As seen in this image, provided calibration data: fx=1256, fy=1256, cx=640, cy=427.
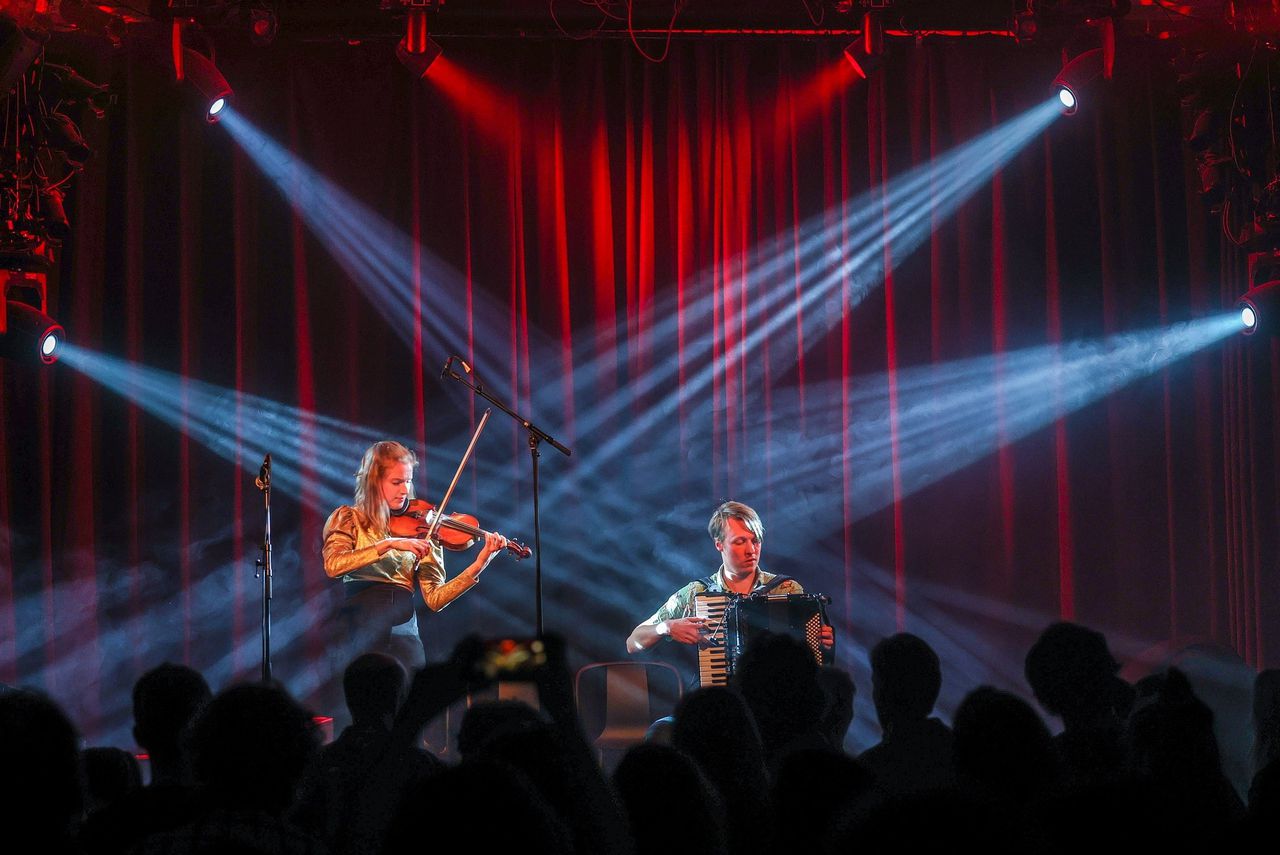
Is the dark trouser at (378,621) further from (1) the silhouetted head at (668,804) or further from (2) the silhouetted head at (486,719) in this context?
(1) the silhouetted head at (668,804)

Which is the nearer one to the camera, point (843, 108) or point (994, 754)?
point (994, 754)

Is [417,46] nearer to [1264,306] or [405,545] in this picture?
[405,545]

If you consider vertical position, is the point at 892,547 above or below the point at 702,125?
below

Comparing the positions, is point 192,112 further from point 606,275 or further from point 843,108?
point 843,108

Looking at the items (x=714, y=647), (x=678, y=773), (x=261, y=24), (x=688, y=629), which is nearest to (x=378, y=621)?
(x=688, y=629)

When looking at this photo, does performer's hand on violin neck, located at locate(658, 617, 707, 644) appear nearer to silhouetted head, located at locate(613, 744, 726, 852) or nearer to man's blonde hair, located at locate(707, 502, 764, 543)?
man's blonde hair, located at locate(707, 502, 764, 543)

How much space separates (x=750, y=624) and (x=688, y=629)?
0.33 meters

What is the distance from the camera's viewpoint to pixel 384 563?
253 inches

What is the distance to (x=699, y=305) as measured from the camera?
318 inches

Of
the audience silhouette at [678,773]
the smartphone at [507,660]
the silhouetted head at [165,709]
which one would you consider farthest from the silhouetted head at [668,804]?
the silhouetted head at [165,709]

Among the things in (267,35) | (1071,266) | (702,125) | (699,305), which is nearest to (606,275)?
(699,305)

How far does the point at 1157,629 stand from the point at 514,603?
4116 mm

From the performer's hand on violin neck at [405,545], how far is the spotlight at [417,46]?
8.81 ft

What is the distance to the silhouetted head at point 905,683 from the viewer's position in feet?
10.4
